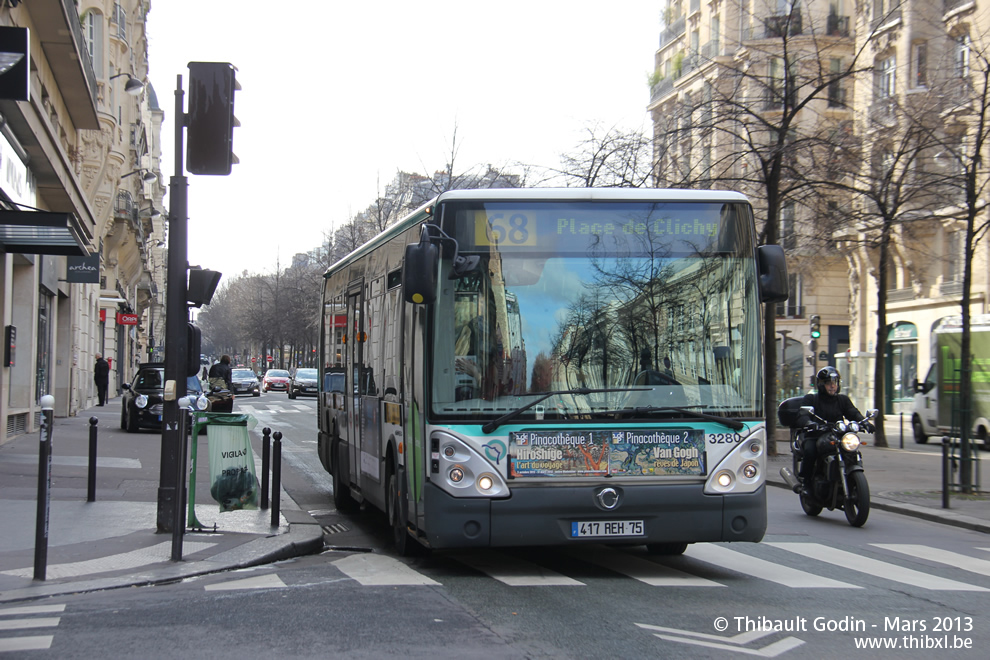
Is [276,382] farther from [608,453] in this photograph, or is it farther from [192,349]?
[608,453]

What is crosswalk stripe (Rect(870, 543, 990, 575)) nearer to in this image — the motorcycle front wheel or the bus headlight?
the motorcycle front wheel

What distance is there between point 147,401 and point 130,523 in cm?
1524

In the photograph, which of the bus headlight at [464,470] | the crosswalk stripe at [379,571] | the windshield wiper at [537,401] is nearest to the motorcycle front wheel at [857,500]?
the windshield wiper at [537,401]

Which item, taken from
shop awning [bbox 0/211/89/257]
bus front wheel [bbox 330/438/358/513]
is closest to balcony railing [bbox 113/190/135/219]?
shop awning [bbox 0/211/89/257]

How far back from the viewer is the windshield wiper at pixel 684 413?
7.99 meters

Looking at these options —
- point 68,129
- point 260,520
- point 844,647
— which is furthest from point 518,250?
Answer: point 68,129

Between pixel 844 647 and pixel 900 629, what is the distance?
710 millimetres

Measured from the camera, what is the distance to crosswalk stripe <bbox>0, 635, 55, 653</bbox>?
593 cm

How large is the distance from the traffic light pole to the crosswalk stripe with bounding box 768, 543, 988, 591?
5715mm

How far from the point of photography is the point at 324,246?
6384 cm

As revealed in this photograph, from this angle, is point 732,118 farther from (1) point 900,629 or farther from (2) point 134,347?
(2) point 134,347

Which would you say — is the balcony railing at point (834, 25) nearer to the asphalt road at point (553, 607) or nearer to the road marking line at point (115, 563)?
the asphalt road at point (553, 607)

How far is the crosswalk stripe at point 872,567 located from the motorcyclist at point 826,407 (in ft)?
7.78

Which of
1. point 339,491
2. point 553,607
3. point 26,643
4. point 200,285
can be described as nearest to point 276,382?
point 339,491
